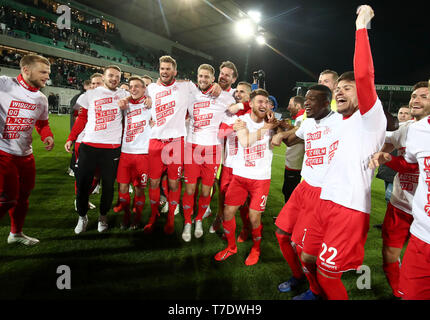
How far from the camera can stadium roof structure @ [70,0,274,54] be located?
2141 cm

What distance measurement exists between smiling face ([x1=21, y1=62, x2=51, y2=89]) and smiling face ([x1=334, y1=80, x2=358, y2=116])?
137 inches

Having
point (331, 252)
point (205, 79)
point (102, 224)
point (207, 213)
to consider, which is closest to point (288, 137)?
point (331, 252)

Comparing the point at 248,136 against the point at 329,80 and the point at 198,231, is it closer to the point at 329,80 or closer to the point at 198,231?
the point at 329,80

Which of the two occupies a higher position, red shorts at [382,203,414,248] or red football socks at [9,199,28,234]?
red shorts at [382,203,414,248]

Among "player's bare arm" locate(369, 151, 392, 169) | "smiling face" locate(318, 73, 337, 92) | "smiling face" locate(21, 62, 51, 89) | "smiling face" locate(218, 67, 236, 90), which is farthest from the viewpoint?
"smiling face" locate(218, 67, 236, 90)

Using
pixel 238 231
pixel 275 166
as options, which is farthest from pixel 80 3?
pixel 238 231

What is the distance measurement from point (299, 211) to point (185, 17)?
27.5 meters

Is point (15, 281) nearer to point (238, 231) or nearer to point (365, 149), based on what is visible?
point (238, 231)

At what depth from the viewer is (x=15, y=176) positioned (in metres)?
2.95

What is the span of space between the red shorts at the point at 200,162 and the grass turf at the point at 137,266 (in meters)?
0.98

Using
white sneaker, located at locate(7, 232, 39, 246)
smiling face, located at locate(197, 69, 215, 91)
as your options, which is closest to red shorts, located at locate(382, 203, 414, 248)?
smiling face, located at locate(197, 69, 215, 91)

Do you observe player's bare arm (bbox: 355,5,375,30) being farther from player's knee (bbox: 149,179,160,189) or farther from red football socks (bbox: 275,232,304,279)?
player's knee (bbox: 149,179,160,189)

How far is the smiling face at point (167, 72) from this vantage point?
3666 mm

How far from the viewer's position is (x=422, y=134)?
71.0 inches
